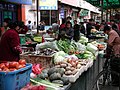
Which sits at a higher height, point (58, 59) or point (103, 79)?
point (58, 59)

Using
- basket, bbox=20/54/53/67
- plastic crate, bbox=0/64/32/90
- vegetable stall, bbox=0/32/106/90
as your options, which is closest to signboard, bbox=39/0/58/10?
vegetable stall, bbox=0/32/106/90

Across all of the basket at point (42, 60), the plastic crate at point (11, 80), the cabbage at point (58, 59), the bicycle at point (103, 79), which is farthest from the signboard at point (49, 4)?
the plastic crate at point (11, 80)

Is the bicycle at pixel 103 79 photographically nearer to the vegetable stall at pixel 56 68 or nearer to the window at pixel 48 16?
the vegetable stall at pixel 56 68

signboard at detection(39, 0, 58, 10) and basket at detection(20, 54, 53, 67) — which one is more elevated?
signboard at detection(39, 0, 58, 10)

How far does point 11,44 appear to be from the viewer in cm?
616

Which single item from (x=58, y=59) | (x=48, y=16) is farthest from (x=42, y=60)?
(x=48, y=16)

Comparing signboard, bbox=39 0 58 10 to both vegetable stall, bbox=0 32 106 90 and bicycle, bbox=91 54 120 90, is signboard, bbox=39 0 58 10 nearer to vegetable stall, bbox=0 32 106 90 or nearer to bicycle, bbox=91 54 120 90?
vegetable stall, bbox=0 32 106 90

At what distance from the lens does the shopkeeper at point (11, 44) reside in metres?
6.12

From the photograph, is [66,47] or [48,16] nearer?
[66,47]

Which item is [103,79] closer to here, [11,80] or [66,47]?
[66,47]

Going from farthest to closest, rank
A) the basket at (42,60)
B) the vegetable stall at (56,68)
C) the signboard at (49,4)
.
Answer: the signboard at (49,4) → the basket at (42,60) → the vegetable stall at (56,68)

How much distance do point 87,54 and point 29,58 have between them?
1.82 meters

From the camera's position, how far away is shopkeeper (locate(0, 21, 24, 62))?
6.12m

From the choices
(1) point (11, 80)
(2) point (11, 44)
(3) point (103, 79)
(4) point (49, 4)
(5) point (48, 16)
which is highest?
(4) point (49, 4)
